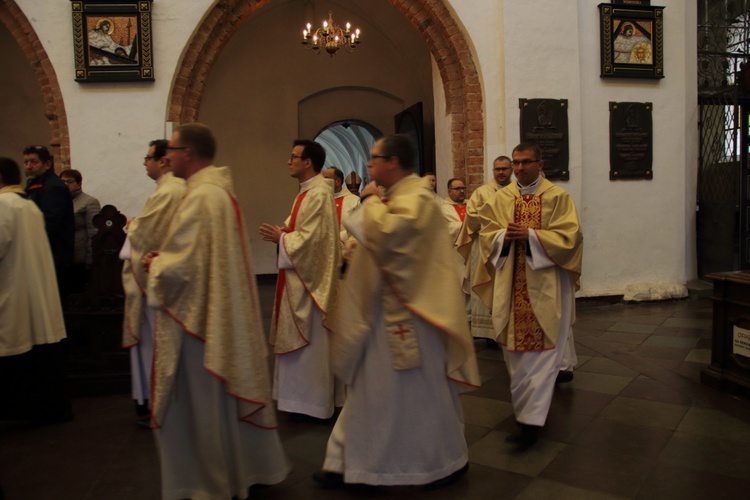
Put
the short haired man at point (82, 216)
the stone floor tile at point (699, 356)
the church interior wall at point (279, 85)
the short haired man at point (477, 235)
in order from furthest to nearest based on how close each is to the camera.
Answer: the church interior wall at point (279, 85), the short haired man at point (82, 216), the short haired man at point (477, 235), the stone floor tile at point (699, 356)

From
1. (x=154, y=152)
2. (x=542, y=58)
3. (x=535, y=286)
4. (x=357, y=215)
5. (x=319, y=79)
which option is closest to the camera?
(x=357, y=215)

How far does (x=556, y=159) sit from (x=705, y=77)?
2878 millimetres

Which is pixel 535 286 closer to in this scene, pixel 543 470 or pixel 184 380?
pixel 543 470

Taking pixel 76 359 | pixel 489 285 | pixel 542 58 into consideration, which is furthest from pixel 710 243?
pixel 76 359

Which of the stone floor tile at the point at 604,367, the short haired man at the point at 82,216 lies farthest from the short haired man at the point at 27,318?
the stone floor tile at the point at 604,367

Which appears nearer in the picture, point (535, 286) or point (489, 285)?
point (535, 286)

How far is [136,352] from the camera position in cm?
404

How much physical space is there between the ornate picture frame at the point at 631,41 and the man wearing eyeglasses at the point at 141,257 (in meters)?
5.94

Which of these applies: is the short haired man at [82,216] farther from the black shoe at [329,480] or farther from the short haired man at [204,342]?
the black shoe at [329,480]

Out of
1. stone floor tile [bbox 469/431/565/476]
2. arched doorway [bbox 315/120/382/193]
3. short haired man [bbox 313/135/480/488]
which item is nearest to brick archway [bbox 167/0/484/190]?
stone floor tile [bbox 469/431/565/476]

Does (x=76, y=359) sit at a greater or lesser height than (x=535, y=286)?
lesser

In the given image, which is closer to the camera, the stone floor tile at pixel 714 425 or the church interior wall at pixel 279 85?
the stone floor tile at pixel 714 425

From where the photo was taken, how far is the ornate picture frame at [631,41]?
25.2 feet

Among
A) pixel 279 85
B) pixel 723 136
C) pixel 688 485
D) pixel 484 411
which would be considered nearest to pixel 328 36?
pixel 279 85
